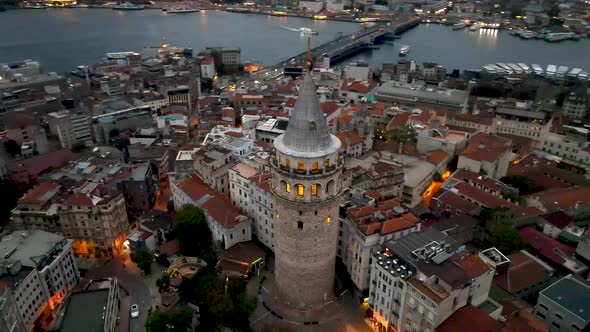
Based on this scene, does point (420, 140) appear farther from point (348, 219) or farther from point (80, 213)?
point (80, 213)

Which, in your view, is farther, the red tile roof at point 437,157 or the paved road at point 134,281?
the red tile roof at point 437,157

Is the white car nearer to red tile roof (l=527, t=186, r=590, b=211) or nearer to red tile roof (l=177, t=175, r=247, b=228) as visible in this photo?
red tile roof (l=177, t=175, r=247, b=228)

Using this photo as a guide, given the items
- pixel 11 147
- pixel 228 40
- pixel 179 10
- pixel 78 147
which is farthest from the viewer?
pixel 179 10

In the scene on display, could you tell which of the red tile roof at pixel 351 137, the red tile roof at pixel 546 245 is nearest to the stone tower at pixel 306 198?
the red tile roof at pixel 546 245

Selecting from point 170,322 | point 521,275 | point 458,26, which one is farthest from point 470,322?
point 458,26

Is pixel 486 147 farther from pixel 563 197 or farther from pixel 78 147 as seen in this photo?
pixel 78 147

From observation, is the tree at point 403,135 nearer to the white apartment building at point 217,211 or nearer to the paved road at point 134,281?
the white apartment building at point 217,211

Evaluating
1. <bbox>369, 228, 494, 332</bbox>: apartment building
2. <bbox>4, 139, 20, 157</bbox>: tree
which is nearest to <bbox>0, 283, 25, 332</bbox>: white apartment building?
<bbox>369, 228, 494, 332</bbox>: apartment building
